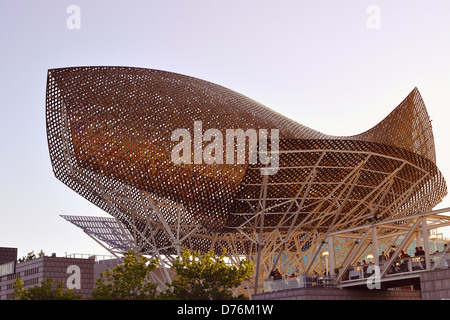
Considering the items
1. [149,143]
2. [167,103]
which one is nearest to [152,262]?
[149,143]

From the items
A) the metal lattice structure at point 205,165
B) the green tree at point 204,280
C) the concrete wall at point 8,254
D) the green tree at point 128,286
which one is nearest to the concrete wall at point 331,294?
the green tree at point 204,280

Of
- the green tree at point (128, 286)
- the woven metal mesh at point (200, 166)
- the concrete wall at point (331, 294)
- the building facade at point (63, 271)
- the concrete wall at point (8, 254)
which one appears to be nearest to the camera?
the concrete wall at point (331, 294)

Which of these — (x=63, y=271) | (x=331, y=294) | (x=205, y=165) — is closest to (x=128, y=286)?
(x=205, y=165)

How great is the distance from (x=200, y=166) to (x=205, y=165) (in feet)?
1.20

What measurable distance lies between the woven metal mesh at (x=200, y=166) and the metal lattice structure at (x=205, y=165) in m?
0.08

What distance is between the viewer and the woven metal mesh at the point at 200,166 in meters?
47.9

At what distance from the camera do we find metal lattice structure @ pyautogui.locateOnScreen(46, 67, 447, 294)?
47.9m

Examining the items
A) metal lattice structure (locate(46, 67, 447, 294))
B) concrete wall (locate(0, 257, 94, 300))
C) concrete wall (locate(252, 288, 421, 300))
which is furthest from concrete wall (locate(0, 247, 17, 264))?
concrete wall (locate(252, 288, 421, 300))

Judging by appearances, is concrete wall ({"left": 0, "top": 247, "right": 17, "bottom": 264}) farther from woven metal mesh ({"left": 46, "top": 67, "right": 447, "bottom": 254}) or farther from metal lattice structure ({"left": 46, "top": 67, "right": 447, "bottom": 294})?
woven metal mesh ({"left": 46, "top": 67, "right": 447, "bottom": 254})

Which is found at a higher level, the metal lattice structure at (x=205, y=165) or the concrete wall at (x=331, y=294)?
the metal lattice structure at (x=205, y=165)

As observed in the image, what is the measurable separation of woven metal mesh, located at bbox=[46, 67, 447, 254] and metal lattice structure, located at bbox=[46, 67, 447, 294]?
3.1 inches

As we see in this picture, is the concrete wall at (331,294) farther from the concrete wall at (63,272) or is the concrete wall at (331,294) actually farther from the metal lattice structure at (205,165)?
the concrete wall at (63,272)
